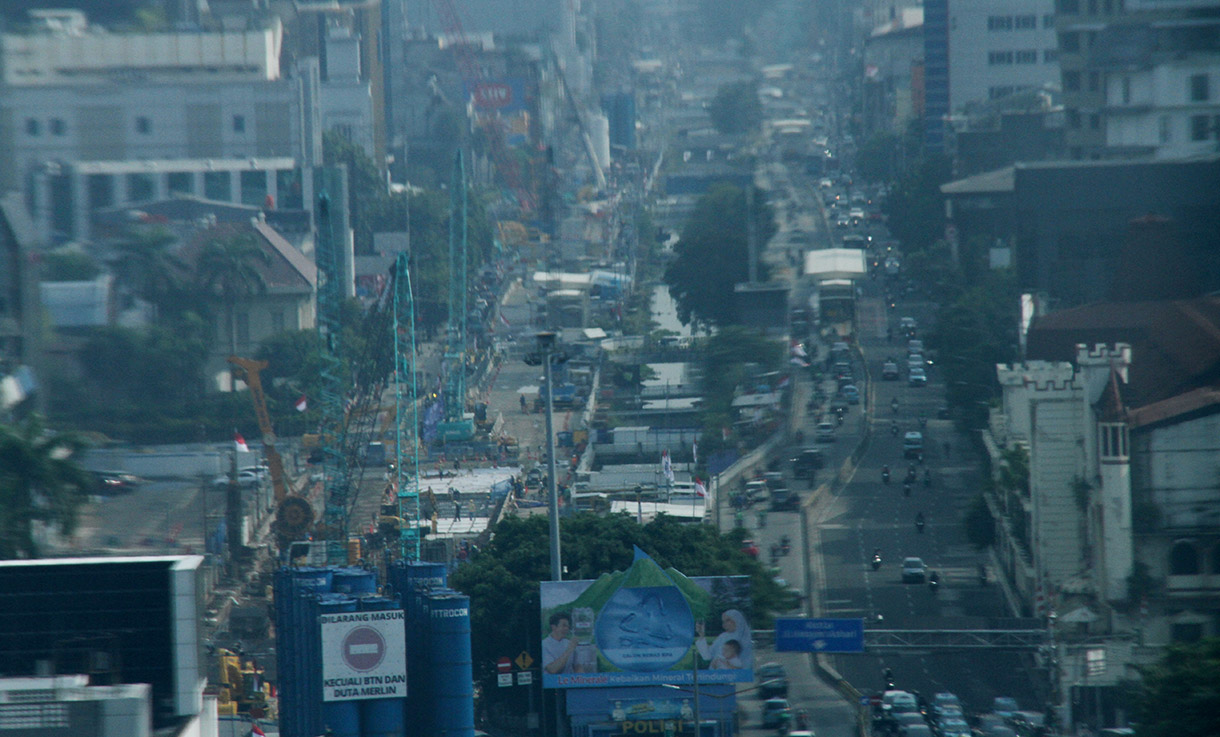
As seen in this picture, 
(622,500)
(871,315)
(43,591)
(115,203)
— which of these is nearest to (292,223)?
(115,203)

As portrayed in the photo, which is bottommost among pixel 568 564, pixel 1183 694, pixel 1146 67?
pixel 1183 694

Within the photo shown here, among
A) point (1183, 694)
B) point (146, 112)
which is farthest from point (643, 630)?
point (146, 112)

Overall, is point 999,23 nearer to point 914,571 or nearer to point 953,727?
point 914,571

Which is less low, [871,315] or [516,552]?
[871,315]

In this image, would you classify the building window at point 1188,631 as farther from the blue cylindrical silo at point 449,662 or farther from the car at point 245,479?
the car at point 245,479

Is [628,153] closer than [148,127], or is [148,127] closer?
[148,127]

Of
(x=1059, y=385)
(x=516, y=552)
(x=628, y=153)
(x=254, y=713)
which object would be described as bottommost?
(x=254, y=713)

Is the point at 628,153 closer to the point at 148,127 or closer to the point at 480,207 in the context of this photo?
the point at 480,207

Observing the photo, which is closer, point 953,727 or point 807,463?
point 953,727
